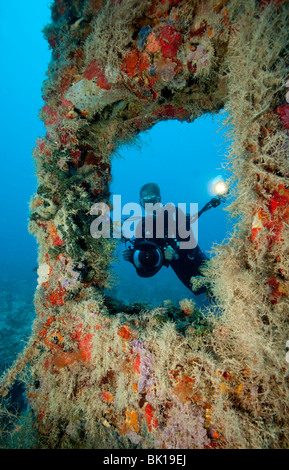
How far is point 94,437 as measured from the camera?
2.28 meters

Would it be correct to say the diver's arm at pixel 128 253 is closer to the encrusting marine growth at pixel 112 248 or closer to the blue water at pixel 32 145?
the encrusting marine growth at pixel 112 248

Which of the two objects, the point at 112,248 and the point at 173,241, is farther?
the point at 173,241

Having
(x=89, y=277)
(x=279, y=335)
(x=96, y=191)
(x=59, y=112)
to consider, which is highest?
(x=59, y=112)

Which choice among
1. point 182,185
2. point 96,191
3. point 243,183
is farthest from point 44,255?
point 182,185

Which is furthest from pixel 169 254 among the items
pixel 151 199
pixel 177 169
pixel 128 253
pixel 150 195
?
pixel 177 169

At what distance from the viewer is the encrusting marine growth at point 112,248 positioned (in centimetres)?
166

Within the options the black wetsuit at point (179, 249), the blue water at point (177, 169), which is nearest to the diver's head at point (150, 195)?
the black wetsuit at point (179, 249)

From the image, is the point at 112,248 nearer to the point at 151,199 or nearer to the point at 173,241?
the point at 173,241

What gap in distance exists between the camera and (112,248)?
342 centimetres

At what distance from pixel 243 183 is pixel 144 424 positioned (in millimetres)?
2409

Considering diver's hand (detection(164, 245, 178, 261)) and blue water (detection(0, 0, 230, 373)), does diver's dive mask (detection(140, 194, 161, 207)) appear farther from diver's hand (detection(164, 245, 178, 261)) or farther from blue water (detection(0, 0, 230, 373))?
blue water (detection(0, 0, 230, 373))

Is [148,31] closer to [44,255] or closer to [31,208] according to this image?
[31,208]

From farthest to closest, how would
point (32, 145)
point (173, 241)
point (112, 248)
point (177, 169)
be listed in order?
point (177, 169), point (32, 145), point (173, 241), point (112, 248)

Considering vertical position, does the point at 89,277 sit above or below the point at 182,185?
below
